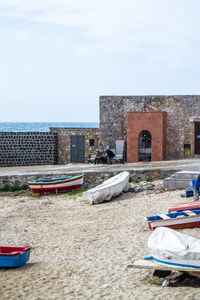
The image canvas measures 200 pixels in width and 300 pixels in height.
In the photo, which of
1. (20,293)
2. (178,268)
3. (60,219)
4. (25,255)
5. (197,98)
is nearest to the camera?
(178,268)

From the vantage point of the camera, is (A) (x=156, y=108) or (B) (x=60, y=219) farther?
(A) (x=156, y=108)

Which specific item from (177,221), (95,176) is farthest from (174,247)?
(95,176)

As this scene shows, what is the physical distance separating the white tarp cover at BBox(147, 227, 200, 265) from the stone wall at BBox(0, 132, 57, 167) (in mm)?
19290

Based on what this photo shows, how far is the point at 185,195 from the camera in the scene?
15.3 metres

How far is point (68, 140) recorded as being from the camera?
1054 inches

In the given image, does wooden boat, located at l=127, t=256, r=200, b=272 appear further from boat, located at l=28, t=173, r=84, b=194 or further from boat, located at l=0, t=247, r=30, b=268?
→ boat, located at l=28, t=173, r=84, b=194

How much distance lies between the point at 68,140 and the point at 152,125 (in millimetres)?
5308

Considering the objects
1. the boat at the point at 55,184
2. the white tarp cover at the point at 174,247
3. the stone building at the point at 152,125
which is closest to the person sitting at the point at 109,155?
the stone building at the point at 152,125

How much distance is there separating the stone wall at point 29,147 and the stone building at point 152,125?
3.18 metres

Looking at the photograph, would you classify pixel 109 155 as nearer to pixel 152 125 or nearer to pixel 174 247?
pixel 152 125

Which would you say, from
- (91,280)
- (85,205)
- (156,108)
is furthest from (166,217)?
(156,108)

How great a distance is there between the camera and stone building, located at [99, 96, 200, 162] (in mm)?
24641

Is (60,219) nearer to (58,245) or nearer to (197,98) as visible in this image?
(58,245)

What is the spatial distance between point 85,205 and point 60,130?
10.9m
